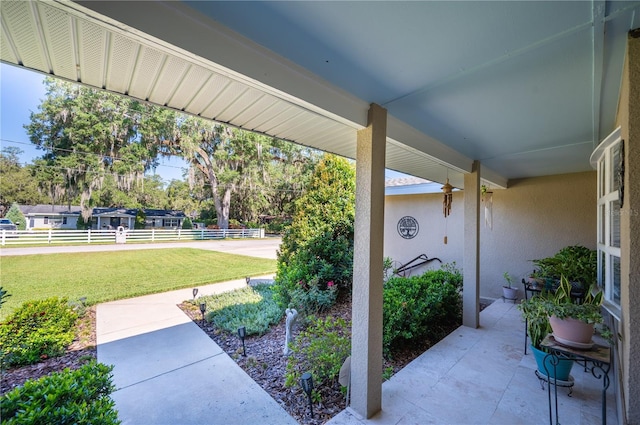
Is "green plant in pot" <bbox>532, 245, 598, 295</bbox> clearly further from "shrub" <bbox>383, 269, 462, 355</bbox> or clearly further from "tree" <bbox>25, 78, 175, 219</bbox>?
"tree" <bbox>25, 78, 175, 219</bbox>

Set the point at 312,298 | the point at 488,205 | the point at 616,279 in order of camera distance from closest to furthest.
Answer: the point at 616,279, the point at 312,298, the point at 488,205

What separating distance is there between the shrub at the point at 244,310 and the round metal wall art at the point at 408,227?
426 cm

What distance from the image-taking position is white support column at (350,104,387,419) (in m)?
2.21

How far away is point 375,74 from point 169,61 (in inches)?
53.0

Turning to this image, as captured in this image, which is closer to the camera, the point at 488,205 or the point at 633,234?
the point at 633,234

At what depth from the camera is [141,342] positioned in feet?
12.7

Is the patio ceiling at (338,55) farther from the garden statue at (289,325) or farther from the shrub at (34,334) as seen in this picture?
the shrub at (34,334)

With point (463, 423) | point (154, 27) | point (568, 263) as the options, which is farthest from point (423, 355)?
point (154, 27)

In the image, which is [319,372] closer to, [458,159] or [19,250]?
[458,159]

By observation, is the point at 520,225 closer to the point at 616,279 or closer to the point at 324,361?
the point at 616,279

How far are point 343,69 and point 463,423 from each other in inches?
117

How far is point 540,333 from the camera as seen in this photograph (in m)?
2.80

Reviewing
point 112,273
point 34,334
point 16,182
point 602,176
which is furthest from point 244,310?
point 16,182

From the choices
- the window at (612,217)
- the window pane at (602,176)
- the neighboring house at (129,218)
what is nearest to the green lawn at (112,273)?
the window at (612,217)
